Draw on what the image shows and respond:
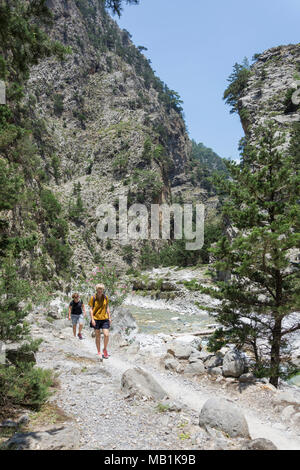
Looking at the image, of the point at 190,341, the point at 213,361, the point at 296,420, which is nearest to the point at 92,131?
the point at 190,341

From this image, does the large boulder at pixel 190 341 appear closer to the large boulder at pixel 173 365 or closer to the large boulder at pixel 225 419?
the large boulder at pixel 173 365

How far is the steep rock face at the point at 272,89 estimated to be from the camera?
131 feet

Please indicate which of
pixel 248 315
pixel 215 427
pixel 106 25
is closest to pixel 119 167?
pixel 248 315

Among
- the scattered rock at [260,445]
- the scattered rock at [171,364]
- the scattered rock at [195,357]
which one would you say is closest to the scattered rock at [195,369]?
the scattered rock at [171,364]

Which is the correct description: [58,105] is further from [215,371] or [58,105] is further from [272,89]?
[215,371]

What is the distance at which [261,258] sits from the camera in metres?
7.86

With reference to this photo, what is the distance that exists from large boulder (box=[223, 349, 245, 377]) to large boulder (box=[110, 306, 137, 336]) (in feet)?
22.1

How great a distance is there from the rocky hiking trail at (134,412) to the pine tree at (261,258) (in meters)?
1.30

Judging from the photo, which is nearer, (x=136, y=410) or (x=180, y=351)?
(x=136, y=410)

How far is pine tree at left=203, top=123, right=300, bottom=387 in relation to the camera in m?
7.75

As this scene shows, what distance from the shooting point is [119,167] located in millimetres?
65062

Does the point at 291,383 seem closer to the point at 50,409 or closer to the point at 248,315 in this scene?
the point at 248,315

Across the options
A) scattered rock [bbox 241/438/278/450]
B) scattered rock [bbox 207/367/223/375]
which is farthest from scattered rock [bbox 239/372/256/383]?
scattered rock [bbox 241/438/278/450]

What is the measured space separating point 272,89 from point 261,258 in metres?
47.3
